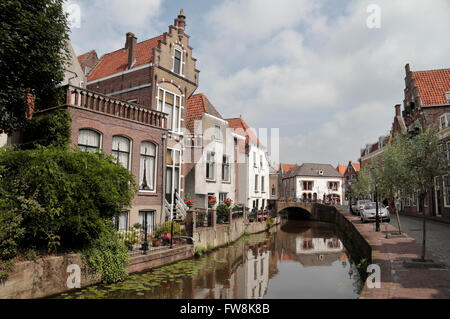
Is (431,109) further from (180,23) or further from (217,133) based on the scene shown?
(180,23)

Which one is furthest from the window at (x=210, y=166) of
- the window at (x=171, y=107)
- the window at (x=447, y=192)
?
the window at (x=447, y=192)

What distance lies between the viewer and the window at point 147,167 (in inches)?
587

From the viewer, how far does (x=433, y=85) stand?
3097 cm

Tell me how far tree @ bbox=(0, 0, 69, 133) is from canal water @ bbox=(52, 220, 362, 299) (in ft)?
23.1

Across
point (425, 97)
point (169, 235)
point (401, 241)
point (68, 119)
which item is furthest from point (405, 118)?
point (68, 119)

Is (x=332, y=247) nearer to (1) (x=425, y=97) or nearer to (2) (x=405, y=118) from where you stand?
(1) (x=425, y=97)

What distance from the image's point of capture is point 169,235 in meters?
13.5

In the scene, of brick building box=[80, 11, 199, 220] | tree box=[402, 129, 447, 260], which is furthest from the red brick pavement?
brick building box=[80, 11, 199, 220]

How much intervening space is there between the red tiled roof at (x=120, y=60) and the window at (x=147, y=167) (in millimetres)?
6567

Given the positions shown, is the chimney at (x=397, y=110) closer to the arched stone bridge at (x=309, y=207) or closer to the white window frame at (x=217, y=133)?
the arched stone bridge at (x=309, y=207)

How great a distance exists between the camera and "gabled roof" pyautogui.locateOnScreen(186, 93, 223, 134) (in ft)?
75.2

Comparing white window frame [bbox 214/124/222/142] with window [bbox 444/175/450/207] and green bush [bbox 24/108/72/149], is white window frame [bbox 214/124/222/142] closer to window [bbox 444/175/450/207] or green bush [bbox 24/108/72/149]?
green bush [bbox 24/108/72/149]

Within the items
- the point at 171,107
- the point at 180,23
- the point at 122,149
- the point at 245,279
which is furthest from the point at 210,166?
the point at 245,279

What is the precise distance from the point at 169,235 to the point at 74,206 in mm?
5774
